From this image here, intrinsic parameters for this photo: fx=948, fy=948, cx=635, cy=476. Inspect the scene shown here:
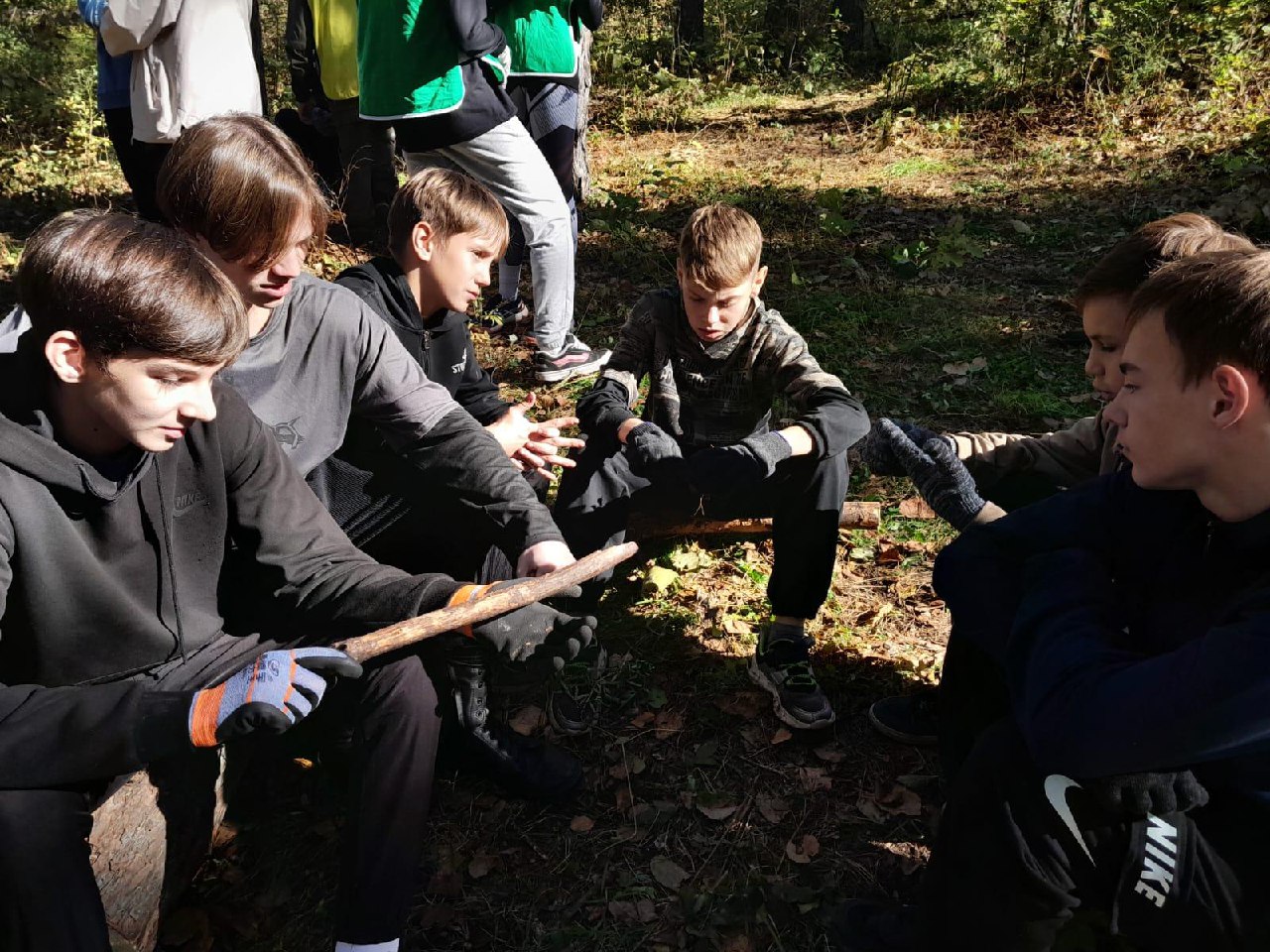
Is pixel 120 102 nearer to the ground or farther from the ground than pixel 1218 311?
nearer to the ground

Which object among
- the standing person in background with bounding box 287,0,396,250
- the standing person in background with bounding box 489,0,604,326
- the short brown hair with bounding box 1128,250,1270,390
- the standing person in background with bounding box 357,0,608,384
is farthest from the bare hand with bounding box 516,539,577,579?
the standing person in background with bounding box 287,0,396,250

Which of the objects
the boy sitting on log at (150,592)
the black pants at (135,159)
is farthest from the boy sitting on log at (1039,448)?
the black pants at (135,159)

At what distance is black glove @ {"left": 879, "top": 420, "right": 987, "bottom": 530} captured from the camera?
8.15 ft

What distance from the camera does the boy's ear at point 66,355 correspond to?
1.89 meters

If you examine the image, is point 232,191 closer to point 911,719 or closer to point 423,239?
point 423,239

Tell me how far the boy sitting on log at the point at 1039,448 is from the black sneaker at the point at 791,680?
188mm

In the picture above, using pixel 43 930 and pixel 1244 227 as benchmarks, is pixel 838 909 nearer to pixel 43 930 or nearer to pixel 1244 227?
pixel 43 930

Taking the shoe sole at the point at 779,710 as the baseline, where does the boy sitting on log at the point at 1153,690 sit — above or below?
above

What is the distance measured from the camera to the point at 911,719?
2975mm

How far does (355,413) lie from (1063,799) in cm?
218

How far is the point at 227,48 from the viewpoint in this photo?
4660 millimetres

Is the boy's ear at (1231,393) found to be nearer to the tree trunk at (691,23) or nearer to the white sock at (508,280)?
the white sock at (508,280)

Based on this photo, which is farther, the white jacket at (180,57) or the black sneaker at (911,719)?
the white jacket at (180,57)

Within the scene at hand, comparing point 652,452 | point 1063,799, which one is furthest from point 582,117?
point 1063,799
